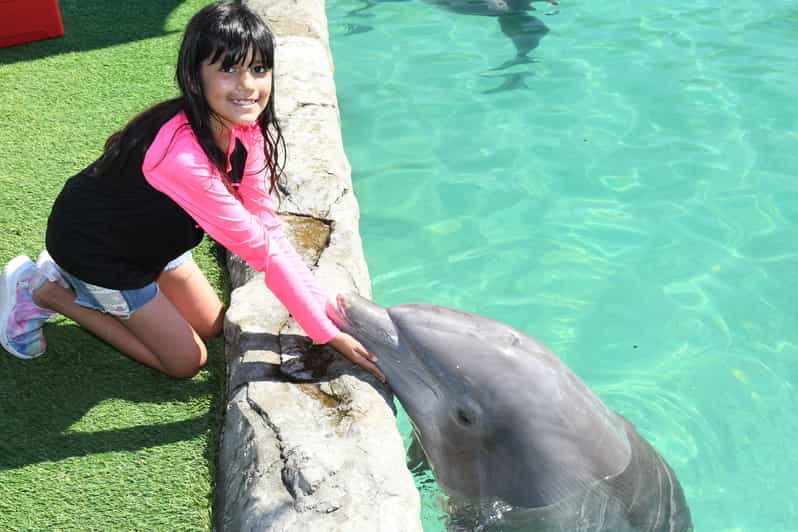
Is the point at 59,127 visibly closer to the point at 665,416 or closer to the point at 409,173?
the point at 409,173

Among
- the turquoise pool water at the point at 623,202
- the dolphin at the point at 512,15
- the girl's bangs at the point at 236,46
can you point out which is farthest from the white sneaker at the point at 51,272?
the dolphin at the point at 512,15

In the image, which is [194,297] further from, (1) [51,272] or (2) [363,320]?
(2) [363,320]

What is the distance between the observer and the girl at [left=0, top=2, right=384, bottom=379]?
9.84 feet

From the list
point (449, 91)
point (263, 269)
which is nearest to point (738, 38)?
point (449, 91)

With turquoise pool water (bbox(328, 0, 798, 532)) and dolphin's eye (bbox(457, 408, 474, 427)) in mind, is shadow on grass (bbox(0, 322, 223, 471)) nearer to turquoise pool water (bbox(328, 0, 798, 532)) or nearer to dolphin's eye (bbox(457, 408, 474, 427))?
dolphin's eye (bbox(457, 408, 474, 427))

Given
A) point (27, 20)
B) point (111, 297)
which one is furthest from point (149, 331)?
point (27, 20)

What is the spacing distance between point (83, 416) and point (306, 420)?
2.95 feet

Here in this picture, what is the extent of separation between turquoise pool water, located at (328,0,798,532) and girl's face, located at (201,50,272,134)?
1458 mm

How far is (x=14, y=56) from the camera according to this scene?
596 cm

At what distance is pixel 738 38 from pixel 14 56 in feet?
17.7

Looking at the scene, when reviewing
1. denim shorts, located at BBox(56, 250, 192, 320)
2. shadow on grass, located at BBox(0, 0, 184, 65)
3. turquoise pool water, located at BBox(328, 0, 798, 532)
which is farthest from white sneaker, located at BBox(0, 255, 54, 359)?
shadow on grass, located at BBox(0, 0, 184, 65)

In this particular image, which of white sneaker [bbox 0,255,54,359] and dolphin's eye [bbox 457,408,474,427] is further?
white sneaker [bbox 0,255,54,359]

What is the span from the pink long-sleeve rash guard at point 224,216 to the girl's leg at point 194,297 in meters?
0.61

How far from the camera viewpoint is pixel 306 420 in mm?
2859
